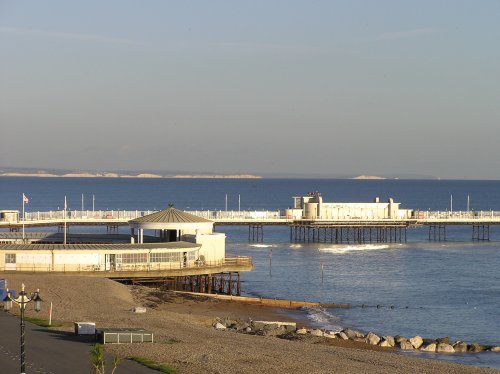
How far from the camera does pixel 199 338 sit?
5041 cm

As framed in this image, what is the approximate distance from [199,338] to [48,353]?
8984 millimetres

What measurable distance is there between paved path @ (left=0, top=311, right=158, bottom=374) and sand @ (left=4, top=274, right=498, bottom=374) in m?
1.61

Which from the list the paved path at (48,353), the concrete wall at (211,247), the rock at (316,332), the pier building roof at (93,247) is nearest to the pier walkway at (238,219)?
the pier building roof at (93,247)

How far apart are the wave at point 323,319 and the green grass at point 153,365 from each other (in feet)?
71.7

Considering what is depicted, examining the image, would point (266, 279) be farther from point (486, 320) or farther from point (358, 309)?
point (486, 320)

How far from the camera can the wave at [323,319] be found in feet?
212

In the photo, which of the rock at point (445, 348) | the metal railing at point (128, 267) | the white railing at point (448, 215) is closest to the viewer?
the rock at point (445, 348)

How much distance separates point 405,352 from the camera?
55.5 metres

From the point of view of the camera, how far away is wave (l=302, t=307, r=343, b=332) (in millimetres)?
64625

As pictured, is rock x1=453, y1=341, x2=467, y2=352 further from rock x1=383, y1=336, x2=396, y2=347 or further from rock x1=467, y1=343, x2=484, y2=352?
rock x1=383, y1=336, x2=396, y2=347

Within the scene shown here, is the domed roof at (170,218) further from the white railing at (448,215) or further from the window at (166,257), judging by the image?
the white railing at (448,215)

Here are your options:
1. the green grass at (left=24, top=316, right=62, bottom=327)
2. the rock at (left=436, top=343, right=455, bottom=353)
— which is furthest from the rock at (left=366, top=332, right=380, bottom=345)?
the green grass at (left=24, top=316, right=62, bottom=327)

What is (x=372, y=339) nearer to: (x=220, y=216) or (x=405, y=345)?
(x=405, y=345)

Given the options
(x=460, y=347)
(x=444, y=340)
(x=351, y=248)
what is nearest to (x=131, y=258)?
(x=444, y=340)
